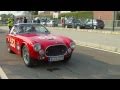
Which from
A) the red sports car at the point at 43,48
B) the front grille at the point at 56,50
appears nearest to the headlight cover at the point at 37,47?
the red sports car at the point at 43,48

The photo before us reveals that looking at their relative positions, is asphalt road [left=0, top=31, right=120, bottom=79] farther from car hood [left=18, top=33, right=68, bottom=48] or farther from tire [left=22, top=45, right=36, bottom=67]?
car hood [left=18, top=33, right=68, bottom=48]

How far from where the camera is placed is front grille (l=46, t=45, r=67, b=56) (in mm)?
7451

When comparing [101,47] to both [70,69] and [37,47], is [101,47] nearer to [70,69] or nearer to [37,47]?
[70,69]

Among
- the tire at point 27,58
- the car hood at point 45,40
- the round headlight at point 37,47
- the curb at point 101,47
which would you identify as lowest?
the curb at point 101,47

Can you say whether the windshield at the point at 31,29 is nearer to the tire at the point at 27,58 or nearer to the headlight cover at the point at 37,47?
the tire at the point at 27,58

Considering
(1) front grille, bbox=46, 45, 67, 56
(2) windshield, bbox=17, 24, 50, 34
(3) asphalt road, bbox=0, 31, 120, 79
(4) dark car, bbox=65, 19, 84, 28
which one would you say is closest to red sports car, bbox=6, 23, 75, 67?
(1) front grille, bbox=46, 45, 67, 56

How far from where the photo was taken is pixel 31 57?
7.54 m

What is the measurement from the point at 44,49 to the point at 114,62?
2741 mm

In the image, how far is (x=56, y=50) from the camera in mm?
7578

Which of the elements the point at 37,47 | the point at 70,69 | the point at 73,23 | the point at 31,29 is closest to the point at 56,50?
the point at 37,47

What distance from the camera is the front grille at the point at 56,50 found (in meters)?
7.45

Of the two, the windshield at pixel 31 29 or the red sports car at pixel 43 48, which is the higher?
the windshield at pixel 31 29

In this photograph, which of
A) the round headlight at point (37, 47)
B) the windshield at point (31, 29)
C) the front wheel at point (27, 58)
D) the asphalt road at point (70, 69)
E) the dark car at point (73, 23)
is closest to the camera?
the asphalt road at point (70, 69)
